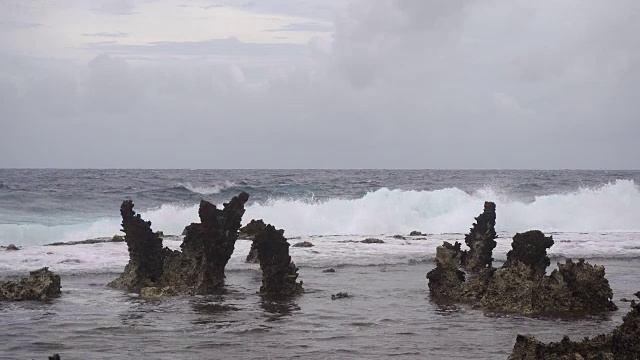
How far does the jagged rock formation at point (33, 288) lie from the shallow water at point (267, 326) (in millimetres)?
449

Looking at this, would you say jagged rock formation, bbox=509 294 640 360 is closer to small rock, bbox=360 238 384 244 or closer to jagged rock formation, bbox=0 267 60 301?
jagged rock formation, bbox=0 267 60 301

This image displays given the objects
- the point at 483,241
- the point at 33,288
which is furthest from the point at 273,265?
the point at 483,241

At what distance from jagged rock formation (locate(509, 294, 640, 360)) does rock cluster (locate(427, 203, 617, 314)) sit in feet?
25.8

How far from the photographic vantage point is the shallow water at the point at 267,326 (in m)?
14.5

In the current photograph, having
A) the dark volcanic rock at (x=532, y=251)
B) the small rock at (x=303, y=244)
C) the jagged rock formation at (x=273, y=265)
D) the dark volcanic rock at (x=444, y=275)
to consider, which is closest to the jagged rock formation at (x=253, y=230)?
the jagged rock formation at (x=273, y=265)

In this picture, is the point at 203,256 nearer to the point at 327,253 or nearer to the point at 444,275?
the point at 444,275

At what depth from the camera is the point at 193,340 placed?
1528cm

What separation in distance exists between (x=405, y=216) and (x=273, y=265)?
1314 inches

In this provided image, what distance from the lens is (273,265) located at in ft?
69.6

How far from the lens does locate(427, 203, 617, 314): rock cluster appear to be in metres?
18.7

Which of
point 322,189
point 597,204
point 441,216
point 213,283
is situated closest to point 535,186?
point 322,189

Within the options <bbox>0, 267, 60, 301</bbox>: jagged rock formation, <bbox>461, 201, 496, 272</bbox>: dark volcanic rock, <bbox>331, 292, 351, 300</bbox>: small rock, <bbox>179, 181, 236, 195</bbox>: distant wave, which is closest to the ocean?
<bbox>331, 292, 351, 300</bbox>: small rock

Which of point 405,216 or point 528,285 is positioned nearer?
point 528,285

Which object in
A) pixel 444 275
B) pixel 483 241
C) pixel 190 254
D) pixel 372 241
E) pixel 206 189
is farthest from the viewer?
pixel 206 189
